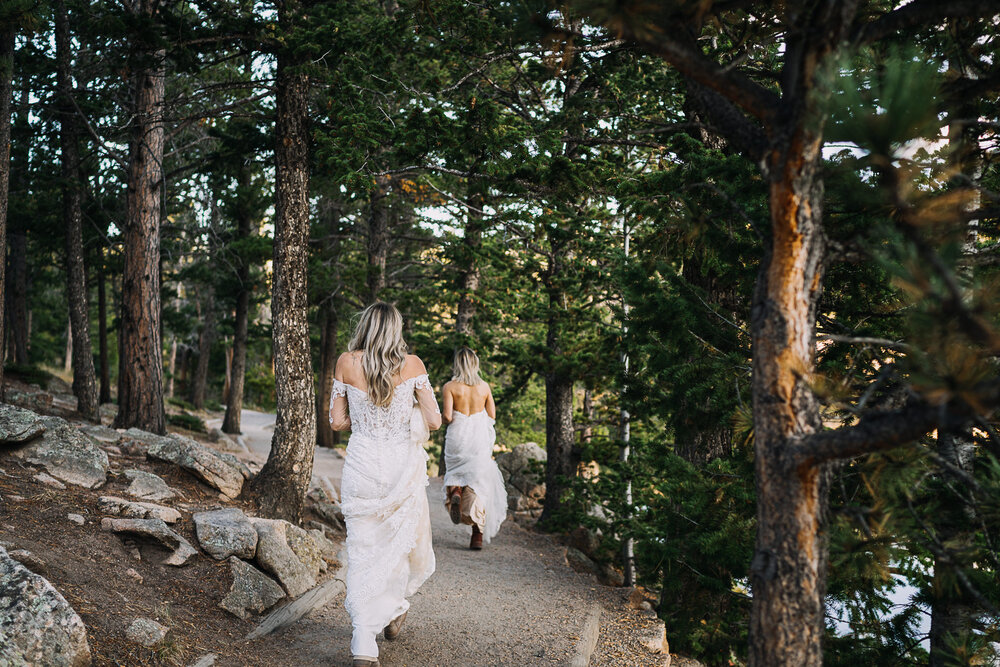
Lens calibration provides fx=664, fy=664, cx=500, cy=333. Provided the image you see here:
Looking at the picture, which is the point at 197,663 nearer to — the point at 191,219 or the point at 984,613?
the point at 984,613

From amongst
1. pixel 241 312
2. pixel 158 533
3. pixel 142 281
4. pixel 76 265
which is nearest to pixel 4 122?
pixel 142 281

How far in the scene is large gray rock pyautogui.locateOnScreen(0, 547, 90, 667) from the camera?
3589 mm

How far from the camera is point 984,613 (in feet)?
14.3

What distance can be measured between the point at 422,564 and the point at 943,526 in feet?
12.1

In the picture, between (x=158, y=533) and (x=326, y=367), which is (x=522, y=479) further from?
(x=158, y=533)

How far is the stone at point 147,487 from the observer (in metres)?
6.99

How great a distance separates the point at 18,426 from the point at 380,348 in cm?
460

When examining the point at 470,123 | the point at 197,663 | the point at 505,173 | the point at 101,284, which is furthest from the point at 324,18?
the point at 101,284

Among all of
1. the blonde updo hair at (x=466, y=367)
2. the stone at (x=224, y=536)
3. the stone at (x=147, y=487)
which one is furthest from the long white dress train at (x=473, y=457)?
the stone at (x=147, y=487)

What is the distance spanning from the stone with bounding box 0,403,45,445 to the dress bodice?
402cm

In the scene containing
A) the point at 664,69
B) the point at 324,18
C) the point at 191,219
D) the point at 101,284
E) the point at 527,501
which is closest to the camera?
the point at 324,18

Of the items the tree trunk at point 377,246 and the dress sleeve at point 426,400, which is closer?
the dress sleeve at point 426,400

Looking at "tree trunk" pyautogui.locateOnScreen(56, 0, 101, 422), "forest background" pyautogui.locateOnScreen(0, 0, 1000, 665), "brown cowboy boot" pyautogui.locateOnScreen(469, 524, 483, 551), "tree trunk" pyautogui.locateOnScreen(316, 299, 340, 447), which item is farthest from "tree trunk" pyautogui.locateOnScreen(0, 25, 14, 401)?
"tree trunk" pyautogui.locateOnScreen(316, 299, 340, 447)

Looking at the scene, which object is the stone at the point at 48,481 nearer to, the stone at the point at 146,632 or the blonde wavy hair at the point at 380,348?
the stone at the point at 146,632
